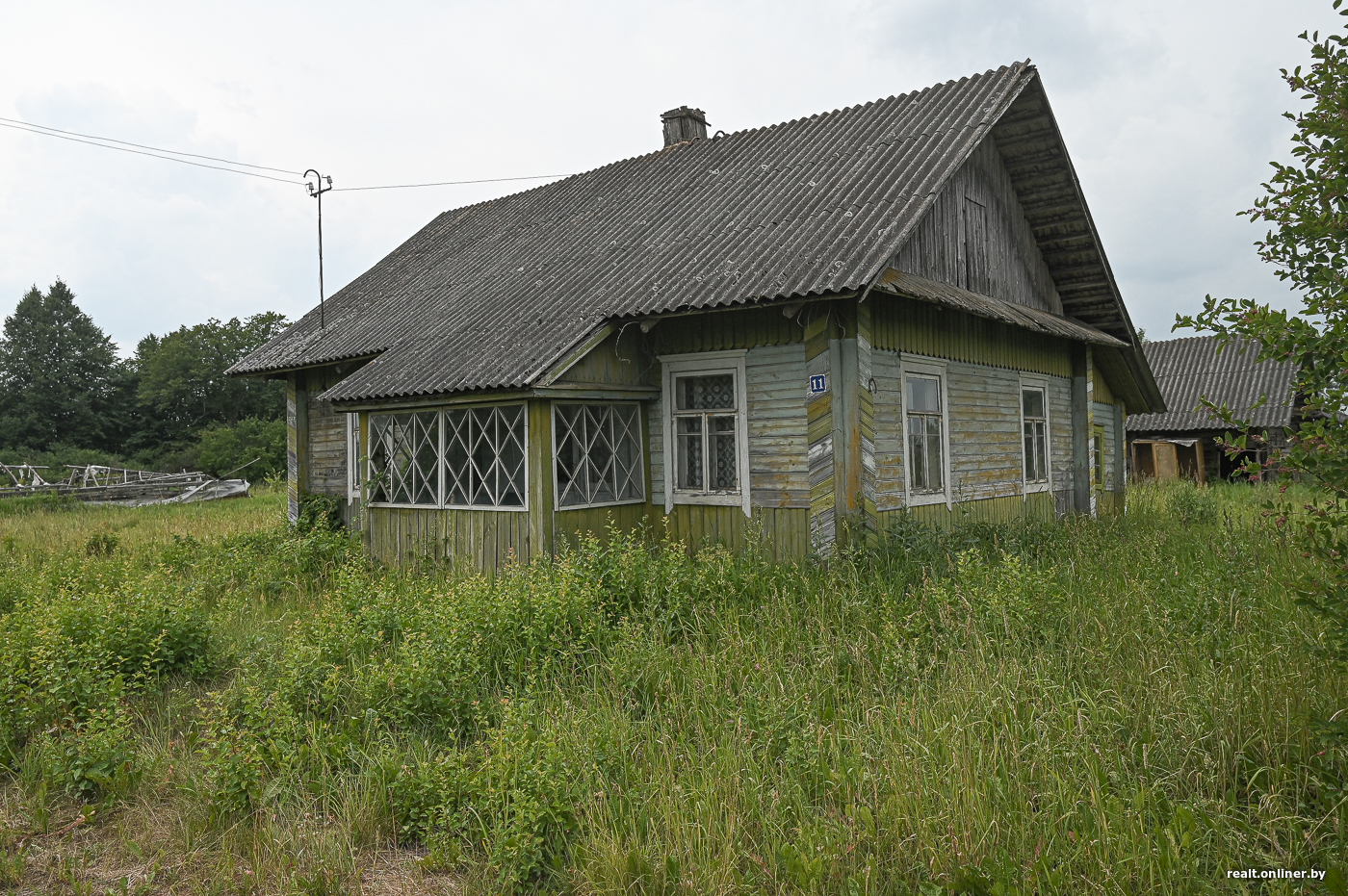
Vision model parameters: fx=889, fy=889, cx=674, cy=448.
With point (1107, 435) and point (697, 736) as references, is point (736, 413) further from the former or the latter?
point (1107, 435)

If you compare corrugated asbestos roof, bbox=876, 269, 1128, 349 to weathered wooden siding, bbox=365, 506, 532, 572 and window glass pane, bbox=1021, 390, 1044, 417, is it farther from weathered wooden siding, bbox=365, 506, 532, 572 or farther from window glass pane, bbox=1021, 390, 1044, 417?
weathered wooden siding, bbox=365, 506, 532, 572

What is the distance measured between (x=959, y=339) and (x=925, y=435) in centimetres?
138

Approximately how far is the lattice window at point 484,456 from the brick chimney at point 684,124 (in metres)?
7.59

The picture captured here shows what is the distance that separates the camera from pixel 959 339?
10688 mm

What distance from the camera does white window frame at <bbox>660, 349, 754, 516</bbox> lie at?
9.45 meters

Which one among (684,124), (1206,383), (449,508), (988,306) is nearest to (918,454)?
(988,306)

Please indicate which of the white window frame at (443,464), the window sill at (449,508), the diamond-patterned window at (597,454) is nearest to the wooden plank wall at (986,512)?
the diamond-patterned window at (597,454)

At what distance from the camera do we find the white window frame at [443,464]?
9.10 m

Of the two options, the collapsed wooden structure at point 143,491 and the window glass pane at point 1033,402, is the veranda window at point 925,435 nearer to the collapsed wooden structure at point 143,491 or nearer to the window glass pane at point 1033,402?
the window glass pane at point 1033,402

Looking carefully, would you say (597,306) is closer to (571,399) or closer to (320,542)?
(571,399)

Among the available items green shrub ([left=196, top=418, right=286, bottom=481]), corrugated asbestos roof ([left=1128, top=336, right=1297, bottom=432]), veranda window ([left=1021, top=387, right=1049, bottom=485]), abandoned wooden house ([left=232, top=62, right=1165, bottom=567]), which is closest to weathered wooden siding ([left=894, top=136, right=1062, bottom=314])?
abandoned wooden house ([left=232, top=62, right=1165, bottom=567])

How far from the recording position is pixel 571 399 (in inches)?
361

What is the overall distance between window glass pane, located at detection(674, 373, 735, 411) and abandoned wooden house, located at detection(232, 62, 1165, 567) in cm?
3

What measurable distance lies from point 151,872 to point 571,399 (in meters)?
5.79
